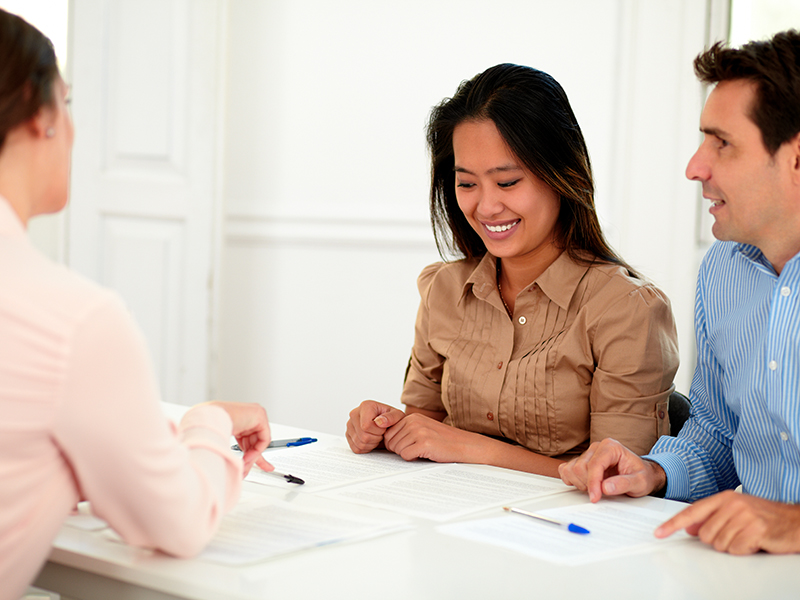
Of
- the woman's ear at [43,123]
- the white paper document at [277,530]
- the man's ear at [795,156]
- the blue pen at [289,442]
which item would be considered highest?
the man's ear at [795,156]

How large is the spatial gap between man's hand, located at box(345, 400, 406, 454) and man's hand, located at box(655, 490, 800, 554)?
2.05 ft

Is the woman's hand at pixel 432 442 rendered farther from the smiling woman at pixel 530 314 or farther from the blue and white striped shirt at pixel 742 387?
the blue and white striped shirt at pixel 742 387

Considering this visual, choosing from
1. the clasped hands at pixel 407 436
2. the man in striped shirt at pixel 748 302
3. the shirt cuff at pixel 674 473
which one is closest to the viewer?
the man in striped shirt at pixel 748 302

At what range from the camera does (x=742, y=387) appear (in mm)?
1404

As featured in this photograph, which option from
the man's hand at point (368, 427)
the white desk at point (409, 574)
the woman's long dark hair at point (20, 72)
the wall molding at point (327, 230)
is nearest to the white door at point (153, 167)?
the wall molding at point (327, 230)

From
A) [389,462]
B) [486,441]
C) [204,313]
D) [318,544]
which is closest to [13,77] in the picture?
[318,544]

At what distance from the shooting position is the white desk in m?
0.88

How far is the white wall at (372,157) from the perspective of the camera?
3279mm

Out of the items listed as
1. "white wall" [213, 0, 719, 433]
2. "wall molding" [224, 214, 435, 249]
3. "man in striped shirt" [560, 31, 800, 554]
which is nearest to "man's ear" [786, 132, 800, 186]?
"man in striped shirt" [560, 31, 800, 554]

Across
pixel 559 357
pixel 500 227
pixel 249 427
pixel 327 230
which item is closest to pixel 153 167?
pixel 327 230

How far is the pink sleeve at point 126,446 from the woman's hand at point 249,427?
9.0 inches

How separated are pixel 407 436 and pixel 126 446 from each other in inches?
31.2

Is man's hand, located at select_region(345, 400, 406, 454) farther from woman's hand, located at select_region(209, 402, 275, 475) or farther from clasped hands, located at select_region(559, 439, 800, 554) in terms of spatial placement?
clasped hands, located at select_region(559, 439, 800, 554)

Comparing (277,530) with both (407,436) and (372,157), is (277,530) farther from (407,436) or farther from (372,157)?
(372,157)
